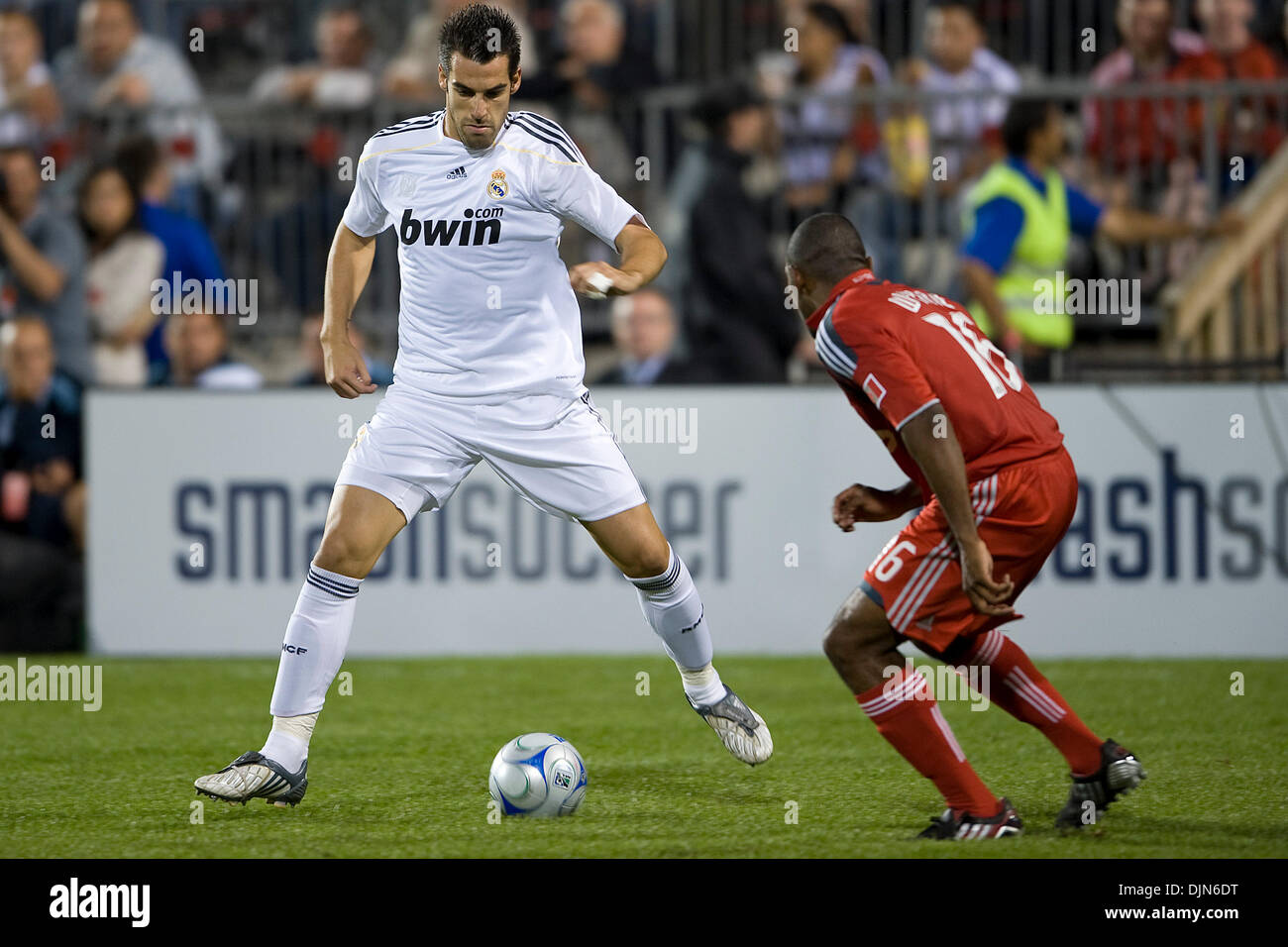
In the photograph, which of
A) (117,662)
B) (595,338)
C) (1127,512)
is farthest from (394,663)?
(1127,512)

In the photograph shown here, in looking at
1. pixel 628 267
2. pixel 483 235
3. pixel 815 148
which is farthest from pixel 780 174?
pixel 628 267

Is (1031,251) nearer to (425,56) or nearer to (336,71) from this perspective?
(425,56)

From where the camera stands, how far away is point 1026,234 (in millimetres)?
10023

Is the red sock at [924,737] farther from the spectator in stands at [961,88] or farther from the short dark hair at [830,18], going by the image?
the short dark hair at [830,18]

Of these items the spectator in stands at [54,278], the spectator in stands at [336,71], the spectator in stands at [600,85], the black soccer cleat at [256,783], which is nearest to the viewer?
the black soccer cleat at [256,783]

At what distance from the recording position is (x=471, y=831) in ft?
17.9

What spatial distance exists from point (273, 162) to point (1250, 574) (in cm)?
653

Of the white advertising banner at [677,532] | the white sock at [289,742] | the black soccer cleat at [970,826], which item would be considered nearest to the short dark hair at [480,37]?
the white sock at [289,742]

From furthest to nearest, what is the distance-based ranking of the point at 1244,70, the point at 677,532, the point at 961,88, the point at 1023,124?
the point at 1244,70 → the point at 961,88 → the point at 1023,124 → the point at 677,532

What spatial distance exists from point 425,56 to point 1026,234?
4724 millimetres

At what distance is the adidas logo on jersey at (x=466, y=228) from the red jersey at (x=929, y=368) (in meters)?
1.22

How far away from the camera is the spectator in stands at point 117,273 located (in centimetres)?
1126

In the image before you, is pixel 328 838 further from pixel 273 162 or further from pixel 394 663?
pixel 273 162

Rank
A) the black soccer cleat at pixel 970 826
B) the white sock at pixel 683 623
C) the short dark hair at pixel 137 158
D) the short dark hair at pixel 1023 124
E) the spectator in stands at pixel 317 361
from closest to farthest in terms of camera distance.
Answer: the black soccer cleat at pixel 970 826
the white sock at pixel 683 623
the short dark hair at pixel 1023 124
the spectator in stands at pixel 317 361
the short dark hair at pixel 137 158
